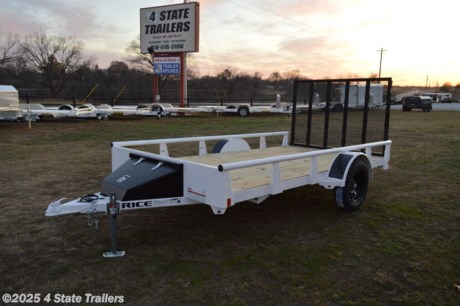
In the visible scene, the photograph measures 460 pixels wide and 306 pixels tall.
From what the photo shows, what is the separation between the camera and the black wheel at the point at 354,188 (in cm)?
495

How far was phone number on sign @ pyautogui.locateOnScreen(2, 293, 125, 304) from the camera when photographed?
3.01 metres

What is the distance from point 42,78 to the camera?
202 ft

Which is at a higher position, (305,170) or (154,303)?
(305,170)

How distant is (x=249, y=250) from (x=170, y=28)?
2132 centimetres

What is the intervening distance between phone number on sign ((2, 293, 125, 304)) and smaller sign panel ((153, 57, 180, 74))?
21746 mm

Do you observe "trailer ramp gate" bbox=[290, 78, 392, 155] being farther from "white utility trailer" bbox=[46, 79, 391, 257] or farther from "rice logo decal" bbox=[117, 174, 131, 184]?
"rice logo decal" bbox=[117, 174, 131, 184]

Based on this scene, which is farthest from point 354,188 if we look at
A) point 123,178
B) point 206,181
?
point 123,178

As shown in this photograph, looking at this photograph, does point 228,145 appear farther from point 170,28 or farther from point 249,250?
point 170,28

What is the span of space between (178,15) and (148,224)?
20.2m

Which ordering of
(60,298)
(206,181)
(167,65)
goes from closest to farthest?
1. (60,298)
2. (206,181)
3. (167,65)

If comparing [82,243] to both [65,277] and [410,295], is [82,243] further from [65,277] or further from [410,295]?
[410,295]

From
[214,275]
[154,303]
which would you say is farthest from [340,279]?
[154,303]

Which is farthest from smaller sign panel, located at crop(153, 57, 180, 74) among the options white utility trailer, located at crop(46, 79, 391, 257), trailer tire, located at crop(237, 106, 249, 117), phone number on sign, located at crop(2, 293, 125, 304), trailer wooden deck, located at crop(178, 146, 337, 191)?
phone number on sign, located at crop(2, 293, 125, 304)

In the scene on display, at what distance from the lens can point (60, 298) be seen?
3.06m
